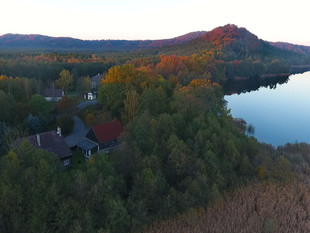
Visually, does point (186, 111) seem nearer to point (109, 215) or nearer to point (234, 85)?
point (109, 215)

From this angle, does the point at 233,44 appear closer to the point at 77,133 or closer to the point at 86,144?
the point at 77,133

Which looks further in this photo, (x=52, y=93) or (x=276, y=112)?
(x=276, y=112)

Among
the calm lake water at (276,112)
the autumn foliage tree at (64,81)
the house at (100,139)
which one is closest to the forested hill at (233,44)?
the calm lake water at (276,112)

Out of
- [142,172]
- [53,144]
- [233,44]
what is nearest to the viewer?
[142,172]

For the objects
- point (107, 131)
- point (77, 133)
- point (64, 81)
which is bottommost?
point (77, 133)

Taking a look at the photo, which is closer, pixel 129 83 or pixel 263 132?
pixel 129 83

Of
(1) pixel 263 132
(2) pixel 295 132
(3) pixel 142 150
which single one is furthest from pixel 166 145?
(2) pixel 295 132

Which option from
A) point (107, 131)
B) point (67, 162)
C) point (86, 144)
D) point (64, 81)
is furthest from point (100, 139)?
point (64, 81)
